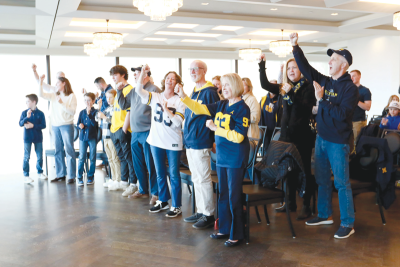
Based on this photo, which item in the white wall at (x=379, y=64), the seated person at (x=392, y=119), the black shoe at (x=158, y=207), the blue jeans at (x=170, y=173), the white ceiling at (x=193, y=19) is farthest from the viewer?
the white wall at (x=379, y=64)

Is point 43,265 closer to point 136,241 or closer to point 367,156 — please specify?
point 136,241

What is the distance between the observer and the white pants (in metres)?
3.47

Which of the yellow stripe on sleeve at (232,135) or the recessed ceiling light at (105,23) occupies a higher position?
the recessed ceiling light at (105,23)

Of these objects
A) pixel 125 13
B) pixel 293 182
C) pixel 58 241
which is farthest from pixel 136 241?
pixel 125 13

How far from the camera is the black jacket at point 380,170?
3.63 m

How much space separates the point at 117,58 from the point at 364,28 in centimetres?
734

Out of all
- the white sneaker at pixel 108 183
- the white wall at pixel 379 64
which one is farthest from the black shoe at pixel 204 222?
the white wall at pixel 379 64

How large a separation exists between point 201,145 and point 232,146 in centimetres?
46

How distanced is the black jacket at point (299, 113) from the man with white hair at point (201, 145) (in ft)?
2.31

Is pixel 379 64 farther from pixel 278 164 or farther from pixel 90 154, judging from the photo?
pixel 278 164

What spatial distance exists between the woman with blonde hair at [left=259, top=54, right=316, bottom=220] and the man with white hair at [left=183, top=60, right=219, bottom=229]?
0.70m

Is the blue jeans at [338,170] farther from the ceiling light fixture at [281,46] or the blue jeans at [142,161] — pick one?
the ceiling light fixture at [281,46]

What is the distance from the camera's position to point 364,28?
28.5ft

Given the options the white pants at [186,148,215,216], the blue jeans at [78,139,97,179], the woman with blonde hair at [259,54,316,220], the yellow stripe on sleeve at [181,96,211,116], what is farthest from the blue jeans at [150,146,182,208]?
the blue jeans at [78,139,97,179]
